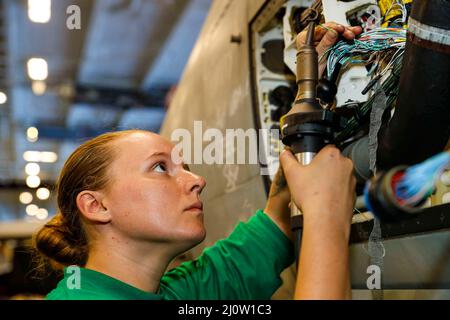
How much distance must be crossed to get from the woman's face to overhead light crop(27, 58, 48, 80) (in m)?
4.37

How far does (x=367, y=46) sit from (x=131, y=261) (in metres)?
0.52

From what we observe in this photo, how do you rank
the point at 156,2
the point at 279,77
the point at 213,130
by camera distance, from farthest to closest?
the point at 156,2, the point at 213,130, the point at 279,77

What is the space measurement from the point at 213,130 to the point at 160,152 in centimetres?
76

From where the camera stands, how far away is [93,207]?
0.85 m

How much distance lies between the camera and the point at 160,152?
844mm

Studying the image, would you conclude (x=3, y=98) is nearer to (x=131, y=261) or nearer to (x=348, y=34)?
(x=131, y=261)

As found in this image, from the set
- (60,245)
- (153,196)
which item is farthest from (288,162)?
(60,245)

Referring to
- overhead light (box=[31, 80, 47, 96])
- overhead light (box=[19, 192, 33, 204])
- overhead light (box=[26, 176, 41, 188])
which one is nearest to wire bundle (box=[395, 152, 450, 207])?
overhead light (box=[31, 80, 47, 96])

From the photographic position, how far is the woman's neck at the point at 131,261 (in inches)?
33.1

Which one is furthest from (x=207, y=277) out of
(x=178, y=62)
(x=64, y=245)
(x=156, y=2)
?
(x=178, y=62)

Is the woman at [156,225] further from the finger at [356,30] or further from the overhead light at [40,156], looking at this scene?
the overhead light at [40,156]

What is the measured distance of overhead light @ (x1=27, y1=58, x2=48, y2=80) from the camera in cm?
486

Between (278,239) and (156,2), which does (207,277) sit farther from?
(156,2)
